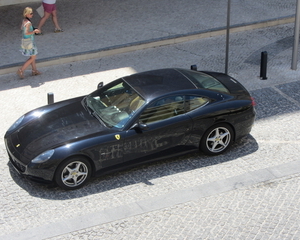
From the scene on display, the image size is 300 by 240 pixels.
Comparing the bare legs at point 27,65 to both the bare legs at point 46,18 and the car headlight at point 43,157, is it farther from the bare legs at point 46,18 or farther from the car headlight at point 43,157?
the car headlight at point 43,157

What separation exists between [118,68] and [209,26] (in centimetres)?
352

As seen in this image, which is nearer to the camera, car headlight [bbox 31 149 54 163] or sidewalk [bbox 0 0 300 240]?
sidewalk [bbox 0 0 300 240]

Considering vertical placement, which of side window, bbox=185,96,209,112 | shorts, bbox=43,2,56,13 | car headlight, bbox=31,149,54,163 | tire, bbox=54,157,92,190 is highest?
shorts, bbox=43,2,56,13

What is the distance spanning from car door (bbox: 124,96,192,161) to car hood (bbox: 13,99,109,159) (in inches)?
21.9

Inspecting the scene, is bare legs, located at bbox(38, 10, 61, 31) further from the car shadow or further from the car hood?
the car shadow

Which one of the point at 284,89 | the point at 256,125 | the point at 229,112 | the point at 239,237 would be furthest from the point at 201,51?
the point at 239,237

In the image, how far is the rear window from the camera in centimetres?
950

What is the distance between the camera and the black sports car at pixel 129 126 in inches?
327

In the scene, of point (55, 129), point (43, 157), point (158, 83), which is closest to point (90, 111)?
point (55, 129)

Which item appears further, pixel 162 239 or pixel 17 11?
pixel 17 11

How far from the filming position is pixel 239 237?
7.36m

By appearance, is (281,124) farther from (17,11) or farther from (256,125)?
(17,11)

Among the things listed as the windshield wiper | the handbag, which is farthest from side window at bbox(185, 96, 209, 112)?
the handbag

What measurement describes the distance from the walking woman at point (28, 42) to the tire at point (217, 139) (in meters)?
5.21
